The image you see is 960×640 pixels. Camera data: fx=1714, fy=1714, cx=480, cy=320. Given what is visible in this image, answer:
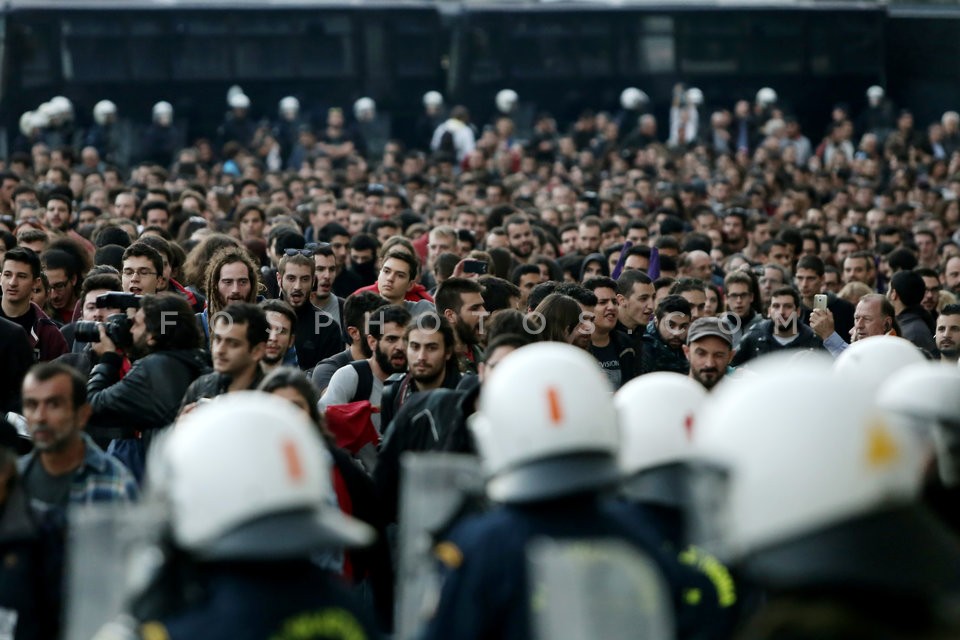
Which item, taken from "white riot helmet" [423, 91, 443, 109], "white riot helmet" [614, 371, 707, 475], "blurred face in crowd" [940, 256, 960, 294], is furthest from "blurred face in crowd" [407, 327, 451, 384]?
"white riot helmet" [423, 91, 443, 109]

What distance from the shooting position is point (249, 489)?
130 inches

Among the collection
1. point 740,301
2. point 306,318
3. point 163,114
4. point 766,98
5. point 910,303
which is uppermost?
point 163,114

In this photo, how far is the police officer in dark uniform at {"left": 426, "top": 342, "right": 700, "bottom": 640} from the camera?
11.7 feet

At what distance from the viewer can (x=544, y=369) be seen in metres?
3.76

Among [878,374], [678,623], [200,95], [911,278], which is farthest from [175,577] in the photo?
[200,95]

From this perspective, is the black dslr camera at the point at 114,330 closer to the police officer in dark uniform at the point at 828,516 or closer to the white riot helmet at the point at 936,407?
the white riot helmet at the point at 936,407

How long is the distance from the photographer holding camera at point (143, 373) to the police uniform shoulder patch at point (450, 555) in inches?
149

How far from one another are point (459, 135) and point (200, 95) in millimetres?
5051

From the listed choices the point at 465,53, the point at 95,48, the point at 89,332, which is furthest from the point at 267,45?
the point at 89,332

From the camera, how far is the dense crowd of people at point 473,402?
295cm

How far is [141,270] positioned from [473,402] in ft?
13.2

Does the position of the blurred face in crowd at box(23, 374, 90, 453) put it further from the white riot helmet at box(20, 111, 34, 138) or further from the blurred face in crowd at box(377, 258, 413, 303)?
the white riot helmet at box(20, 111, 34, 138)

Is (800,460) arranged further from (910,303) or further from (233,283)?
(910,303)

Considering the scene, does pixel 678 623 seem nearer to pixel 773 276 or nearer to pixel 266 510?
pixel 266 510
